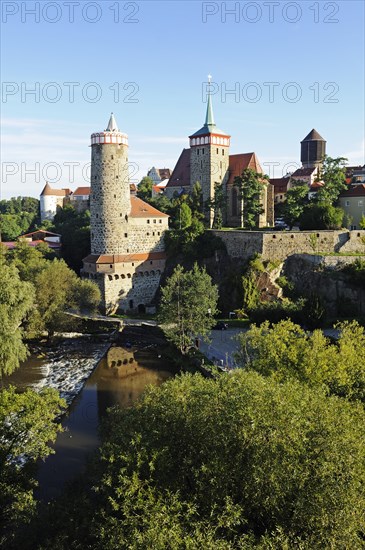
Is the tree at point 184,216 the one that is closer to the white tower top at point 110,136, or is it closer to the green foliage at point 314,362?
the white tower top at point 110,136

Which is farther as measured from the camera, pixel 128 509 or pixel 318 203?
pixel 318 203

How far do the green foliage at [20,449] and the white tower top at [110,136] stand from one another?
31591 millimetres

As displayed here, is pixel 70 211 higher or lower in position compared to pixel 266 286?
higher

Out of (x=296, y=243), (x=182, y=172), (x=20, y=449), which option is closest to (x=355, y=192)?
(x=296, y=243)

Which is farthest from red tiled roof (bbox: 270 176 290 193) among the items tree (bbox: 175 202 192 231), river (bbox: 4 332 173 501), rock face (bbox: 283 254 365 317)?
river (bbox: 4 332 173 501)

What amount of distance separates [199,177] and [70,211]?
884 inches

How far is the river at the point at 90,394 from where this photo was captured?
18312mm

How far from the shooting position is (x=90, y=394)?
86.3ft

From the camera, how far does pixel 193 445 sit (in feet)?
39.2

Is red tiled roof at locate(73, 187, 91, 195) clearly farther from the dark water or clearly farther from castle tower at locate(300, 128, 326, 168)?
the dark water

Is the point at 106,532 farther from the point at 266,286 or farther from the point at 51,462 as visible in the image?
the point at 266,286

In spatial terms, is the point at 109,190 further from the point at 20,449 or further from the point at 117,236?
the point at 20,449

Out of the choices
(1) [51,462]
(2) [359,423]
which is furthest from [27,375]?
(2) [359,423]

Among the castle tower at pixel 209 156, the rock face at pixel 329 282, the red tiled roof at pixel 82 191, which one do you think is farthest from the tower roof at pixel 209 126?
the red tiled roof at pixel 82 191
